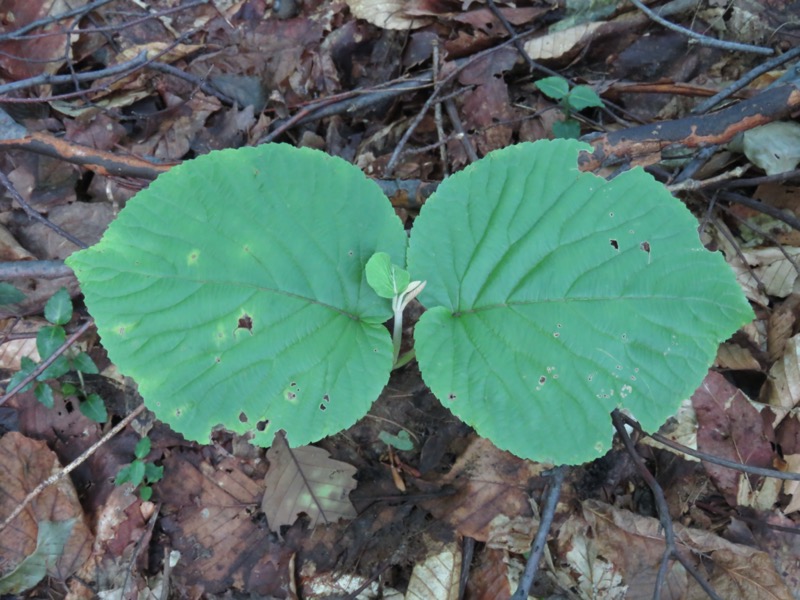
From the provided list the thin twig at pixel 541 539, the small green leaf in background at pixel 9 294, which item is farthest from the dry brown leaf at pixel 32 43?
the thin twig at pixel 541 539

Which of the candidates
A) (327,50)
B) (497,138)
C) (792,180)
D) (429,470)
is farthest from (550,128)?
(429,470)

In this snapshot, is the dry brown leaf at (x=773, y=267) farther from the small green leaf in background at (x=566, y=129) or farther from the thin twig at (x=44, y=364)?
the thin twig at (x=44, y=364)

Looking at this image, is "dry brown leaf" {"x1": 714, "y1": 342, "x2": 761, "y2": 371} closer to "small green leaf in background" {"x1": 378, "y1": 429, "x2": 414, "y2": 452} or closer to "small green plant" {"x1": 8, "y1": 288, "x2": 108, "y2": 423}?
"small green leaf in background" {"x1": 378, "y1": 429, "x2": 414, "y2": 452}

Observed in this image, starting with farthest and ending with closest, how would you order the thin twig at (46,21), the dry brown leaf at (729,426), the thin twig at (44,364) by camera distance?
the thin twig at (46,21)
the dry brown leaf at (729,426)
the thin twig at (44,364)

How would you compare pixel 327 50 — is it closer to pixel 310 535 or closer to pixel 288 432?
pixel 288 432

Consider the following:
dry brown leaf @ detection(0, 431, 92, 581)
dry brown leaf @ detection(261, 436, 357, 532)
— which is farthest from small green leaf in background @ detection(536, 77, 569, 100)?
dry brown leaf @ detection(0, 431, 92, 581)

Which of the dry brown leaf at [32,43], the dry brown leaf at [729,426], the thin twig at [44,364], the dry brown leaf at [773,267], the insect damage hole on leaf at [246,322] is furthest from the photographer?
the dry brown leaf at [32,43]

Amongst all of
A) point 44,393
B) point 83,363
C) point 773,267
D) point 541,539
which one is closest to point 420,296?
point 541,539

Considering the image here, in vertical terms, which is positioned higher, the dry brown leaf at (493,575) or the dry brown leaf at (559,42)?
the dry brown leaf at (559,42)
